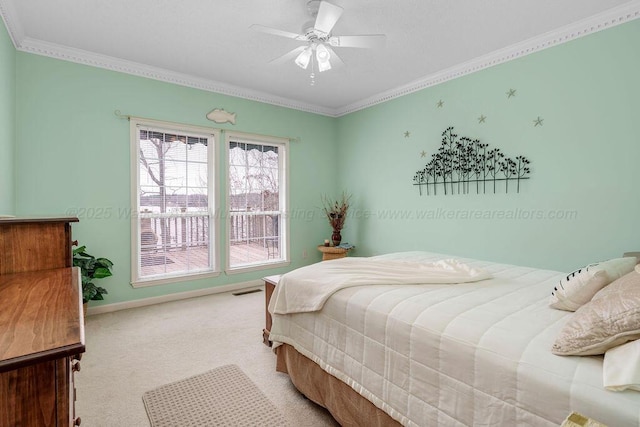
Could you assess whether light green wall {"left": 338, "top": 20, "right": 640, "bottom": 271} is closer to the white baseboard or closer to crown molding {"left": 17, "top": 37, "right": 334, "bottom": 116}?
crown molding {"left": 17, "top": 37, "right": 334, "bottom": 116}

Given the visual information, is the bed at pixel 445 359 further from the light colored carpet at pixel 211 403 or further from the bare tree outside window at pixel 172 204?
the bare tree outside window at pixel 172 204

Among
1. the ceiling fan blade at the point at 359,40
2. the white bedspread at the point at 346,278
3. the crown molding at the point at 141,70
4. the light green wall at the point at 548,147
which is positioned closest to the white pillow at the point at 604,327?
the white bedspread at the point at 346,278

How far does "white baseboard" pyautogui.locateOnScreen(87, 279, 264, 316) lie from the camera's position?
3.44 m

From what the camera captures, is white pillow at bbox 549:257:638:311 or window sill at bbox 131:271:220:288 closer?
white pillow at bbox 549:257:638:311

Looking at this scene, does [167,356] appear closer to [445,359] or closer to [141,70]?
[445,359]

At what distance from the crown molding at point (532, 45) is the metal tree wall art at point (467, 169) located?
65cm

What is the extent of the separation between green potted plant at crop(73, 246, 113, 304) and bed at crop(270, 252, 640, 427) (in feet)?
6.85

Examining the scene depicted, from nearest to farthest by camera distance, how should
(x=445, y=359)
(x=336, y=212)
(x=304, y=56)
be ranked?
(x=445, y=359)
(x=304, y=56)
(x=336, y=212)

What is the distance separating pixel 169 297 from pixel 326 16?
11.3 feet

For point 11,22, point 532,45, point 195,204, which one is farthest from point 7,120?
point 532,45

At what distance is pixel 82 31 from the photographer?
2.86m

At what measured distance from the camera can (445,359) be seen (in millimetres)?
1254

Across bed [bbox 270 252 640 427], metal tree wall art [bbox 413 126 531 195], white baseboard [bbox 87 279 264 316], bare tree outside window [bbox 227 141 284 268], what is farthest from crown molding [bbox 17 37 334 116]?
bed [bbox 270 252 640 427]

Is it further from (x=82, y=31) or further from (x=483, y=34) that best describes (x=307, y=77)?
(x=82, y=31)
